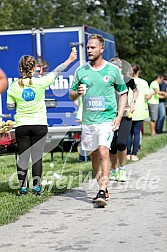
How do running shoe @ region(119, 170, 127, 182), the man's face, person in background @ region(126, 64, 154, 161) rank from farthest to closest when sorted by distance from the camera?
person in background @ region(126, 64, 154, 161) → running shoe @ region(119, 170, 127, 182) → the man's face

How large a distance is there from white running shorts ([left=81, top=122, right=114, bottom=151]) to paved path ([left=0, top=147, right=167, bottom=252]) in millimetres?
742

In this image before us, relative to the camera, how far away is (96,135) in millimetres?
9438

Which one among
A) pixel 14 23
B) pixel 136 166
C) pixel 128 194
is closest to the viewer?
pixel 128 194

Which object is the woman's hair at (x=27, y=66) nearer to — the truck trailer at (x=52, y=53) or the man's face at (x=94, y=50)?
the man's face at (x=94, y=50)

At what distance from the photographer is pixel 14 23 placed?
26.5 metres

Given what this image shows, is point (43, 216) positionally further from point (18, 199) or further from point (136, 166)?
point (136, 166)

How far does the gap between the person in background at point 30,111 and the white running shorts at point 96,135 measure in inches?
27.1

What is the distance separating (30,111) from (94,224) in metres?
2.39

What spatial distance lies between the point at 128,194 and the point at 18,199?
1.56m

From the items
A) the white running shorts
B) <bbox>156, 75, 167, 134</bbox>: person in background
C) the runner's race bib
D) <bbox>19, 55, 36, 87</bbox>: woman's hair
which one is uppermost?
<bbox>19, 55, 36, 87</bbox>: woman's hair

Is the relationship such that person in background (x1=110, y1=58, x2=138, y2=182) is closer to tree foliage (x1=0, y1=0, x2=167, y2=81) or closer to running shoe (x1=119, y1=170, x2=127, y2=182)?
running shoe (x1=119, y1=170, x2=127, y2=182)

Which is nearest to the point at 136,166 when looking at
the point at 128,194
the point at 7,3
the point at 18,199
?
the point at 128,194

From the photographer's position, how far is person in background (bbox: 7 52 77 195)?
984cm

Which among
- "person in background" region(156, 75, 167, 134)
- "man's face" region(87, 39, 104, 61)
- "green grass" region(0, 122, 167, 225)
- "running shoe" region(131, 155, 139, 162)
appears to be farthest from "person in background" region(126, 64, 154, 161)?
"person in background" region(156, 75, 167, 134)
